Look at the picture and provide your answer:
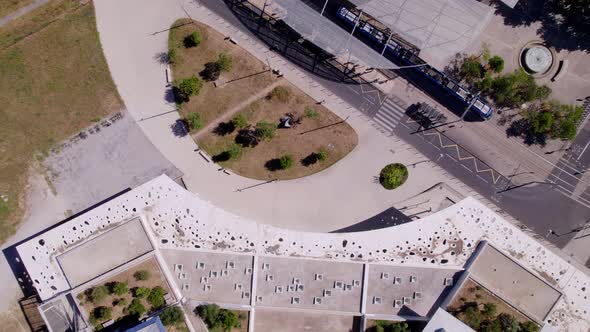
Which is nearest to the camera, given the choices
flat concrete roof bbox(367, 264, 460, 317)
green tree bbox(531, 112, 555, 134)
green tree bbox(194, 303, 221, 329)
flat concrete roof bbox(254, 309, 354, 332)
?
green tree bbox(194, 303, 221, 329)

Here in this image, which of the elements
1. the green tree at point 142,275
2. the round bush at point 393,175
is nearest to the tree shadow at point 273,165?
the round bush at point 393,175

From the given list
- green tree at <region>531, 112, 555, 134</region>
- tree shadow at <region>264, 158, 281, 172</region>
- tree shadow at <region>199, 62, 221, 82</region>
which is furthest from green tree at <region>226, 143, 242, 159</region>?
green tree at <region>531, 112, 555, 134</region>

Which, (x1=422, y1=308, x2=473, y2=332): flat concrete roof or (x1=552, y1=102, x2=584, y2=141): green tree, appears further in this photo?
(x1=552, y1=102, x2=584, y2=141): green tree

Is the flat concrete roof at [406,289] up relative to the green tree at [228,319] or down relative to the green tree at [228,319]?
up

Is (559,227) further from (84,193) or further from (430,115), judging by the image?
(84,193)

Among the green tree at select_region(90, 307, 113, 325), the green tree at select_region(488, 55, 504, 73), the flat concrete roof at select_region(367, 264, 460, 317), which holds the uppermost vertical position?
the green tree at select_region(488, 55, 504, 73)

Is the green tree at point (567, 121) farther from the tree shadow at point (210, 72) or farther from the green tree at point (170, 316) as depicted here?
→ the green tree at point (170, 316)

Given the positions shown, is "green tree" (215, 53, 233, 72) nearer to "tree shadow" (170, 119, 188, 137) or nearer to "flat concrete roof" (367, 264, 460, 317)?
"tree shadow" (170, 119, 188, 137)
